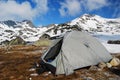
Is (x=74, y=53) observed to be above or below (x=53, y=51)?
below

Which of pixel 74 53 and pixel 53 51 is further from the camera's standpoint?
pixel 53 51

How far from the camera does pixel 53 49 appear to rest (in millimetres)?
18078

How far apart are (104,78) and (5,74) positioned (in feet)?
26.0

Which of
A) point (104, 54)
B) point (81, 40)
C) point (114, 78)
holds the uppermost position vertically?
point (81, 40)

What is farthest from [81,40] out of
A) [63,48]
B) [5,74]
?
[5,74]

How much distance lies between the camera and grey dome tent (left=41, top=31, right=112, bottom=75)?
14891 millimetres

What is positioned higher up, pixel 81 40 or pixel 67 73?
pixel 81 40

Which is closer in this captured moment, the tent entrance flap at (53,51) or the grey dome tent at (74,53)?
the grey dome tent at (74,53)

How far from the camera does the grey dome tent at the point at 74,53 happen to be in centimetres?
1489

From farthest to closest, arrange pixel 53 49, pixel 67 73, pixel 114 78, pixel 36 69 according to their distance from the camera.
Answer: pixel 53 49
pixel 36 69
pixel 67 73
pixel 114 78

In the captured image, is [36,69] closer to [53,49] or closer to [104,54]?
[53,49]

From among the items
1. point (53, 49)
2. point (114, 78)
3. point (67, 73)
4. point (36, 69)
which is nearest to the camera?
point (114, 78)

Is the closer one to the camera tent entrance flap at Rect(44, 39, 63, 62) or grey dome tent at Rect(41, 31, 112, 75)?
grey dome tent at Rect(41, 31, 112, 75)

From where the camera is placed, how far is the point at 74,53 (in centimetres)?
1595
